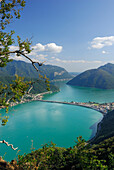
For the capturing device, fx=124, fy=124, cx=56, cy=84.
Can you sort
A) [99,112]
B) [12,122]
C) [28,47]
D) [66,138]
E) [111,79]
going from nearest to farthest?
[28,47] → [66,138] → [12,122] → [99,112] → [111,79]

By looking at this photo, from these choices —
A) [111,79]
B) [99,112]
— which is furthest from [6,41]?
[111,79]

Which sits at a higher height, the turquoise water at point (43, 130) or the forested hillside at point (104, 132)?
the forested hillside at point (104, 132)

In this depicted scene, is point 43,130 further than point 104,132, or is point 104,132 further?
point 43,130

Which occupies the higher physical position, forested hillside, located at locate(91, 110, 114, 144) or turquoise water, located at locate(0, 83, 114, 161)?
forested hillside, located at locate(91, 110, 114, 144)

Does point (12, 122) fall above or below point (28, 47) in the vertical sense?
below

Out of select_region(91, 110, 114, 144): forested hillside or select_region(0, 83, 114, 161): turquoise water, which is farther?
select_region(0, 83, 114, 161): turquoise water

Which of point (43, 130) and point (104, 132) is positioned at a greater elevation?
point (104, 132)

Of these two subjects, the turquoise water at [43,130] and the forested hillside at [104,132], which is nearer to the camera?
the forested hillside at [104,132]

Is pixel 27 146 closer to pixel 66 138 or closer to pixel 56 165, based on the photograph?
pixel 66 138

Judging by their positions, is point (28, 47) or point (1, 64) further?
point (1, 64)

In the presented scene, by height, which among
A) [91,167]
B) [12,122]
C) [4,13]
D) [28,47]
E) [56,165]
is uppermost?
[4,13]

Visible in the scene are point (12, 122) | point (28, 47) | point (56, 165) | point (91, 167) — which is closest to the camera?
point (28, 47)
